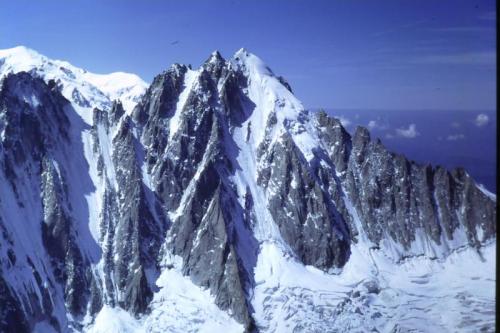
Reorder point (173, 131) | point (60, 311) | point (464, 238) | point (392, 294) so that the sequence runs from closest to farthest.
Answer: point (60, 311) → point (392, 294) → point (464, 238) → point (173, 131)

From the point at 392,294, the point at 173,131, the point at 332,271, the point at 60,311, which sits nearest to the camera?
the point at 60,311

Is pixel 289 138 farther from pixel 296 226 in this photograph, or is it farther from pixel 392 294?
pixel 392 294

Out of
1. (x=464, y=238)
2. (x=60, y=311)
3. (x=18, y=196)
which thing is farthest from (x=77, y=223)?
(x=464, y=238)

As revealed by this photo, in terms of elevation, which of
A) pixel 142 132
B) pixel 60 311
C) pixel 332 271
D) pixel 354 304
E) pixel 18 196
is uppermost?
pixel 142 132

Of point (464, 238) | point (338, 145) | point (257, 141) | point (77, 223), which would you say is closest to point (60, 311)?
point (77, 223)

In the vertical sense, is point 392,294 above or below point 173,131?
below

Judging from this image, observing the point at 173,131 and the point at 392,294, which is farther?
the point at 173,131
